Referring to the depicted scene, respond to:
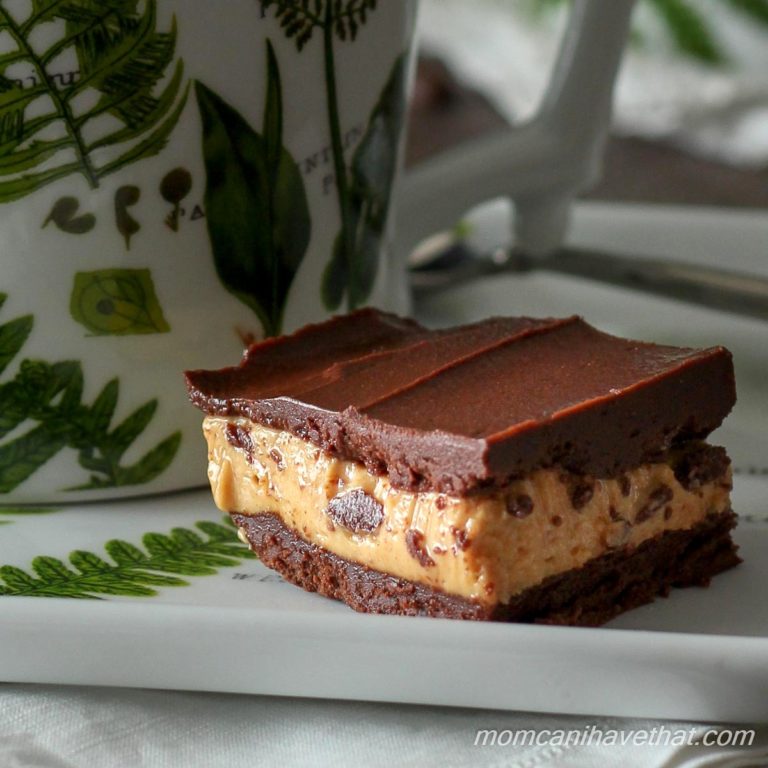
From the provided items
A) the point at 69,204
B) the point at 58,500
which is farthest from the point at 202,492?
the point at 69,204

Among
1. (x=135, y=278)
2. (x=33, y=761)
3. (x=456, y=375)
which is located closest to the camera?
(x=33, y=761)

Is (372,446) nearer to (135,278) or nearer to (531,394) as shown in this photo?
(531,394)

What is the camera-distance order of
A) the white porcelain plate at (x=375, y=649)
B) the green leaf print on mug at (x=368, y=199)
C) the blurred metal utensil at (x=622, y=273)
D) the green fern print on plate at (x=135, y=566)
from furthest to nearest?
the blurred metal utensil at (x=622, y=273), the green leaf print on mug at (x=368, y=199), the green fern print on plate at (x=135, y=566), the white porcelain plate at (x=375, y=649)

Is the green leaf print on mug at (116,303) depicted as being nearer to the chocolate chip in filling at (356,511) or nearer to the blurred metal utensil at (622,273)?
the chocolate chip in filling at (356,511)

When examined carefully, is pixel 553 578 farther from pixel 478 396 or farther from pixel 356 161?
pixel 356 161

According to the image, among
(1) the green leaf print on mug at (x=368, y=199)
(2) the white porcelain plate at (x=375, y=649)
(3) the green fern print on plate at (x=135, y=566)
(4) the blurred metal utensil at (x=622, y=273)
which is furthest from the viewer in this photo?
(4) the blurred metal utensil at (x=622, y=273)

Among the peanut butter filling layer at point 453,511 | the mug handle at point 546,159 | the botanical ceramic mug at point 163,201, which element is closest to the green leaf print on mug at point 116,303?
the botanical ceramic mug at point 163,201
